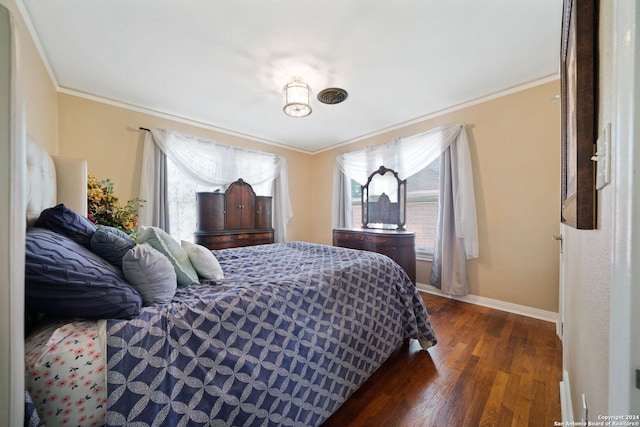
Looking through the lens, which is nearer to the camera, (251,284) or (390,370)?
(251,284)

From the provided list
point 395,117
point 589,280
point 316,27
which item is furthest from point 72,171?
point 395,117

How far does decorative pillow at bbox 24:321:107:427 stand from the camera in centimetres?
69

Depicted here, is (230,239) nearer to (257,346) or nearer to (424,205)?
(257,346)

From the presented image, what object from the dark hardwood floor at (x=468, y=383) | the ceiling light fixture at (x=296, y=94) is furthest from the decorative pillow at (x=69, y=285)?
the ceiling light fixture at (x=296, y=94)

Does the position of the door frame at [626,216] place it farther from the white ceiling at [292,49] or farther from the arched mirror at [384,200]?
the arched mirror at [384,200]

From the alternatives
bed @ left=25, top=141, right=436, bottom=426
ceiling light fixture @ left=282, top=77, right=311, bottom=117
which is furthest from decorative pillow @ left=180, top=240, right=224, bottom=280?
ceiling light fixture @ left=282, top=77, right=311, bottom=117

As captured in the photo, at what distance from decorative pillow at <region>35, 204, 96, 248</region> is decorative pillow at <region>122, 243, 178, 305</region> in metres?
0.29

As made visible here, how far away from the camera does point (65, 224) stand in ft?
3.58

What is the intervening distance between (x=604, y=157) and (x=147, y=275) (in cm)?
151

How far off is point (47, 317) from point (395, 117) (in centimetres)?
360

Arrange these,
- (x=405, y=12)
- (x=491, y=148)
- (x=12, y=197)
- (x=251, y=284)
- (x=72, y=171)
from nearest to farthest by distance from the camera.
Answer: (x=12, y=197) < (x=251, y=284) < (x=405, y=12) < (x=72, y=171) < (x=491, y=148)

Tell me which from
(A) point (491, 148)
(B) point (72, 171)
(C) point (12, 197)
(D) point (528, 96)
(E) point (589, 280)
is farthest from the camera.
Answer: (A) point (491, 148)

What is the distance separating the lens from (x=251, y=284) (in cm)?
128

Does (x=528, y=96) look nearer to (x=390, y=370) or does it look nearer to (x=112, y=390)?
(x=390, y=370)
